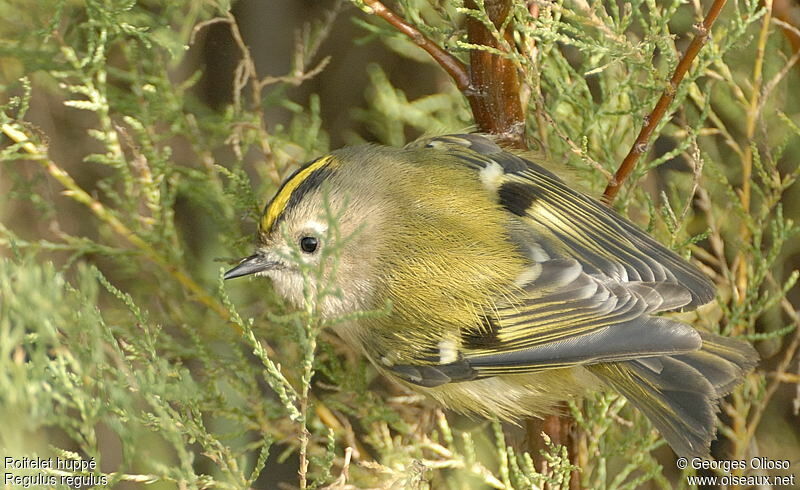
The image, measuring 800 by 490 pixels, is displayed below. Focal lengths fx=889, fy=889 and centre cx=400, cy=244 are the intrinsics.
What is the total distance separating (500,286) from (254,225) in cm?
61

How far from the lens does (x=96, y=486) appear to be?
1.05 m

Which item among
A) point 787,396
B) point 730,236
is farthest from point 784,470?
point 730,236

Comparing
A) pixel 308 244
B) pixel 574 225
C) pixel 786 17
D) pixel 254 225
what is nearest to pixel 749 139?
pixel 786 17

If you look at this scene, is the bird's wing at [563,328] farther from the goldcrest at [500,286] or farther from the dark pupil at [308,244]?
the dark pupil at [308,244]

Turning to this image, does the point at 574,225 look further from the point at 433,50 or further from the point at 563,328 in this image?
the point at 433,50

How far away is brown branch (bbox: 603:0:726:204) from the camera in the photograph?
1169 mm

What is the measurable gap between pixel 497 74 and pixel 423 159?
0.86 ft

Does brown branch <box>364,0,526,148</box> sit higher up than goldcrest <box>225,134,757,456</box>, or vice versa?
brown branch <box>364,0,526,148</box>

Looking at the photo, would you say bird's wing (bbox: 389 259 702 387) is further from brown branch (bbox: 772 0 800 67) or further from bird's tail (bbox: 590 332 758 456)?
brown branch (bbox: 772 0 800 67)

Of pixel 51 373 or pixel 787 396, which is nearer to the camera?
pixel 51 373

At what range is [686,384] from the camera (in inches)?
52.1

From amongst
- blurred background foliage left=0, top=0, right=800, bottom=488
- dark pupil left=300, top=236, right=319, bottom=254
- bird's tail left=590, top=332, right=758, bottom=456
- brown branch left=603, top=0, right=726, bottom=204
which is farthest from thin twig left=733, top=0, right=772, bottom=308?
dark pupil left=300, top=236, right=319, bottom=254

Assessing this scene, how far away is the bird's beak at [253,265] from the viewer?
58.5 inches

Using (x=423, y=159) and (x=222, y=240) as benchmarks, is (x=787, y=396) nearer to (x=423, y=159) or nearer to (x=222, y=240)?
(x=423, y=159)
